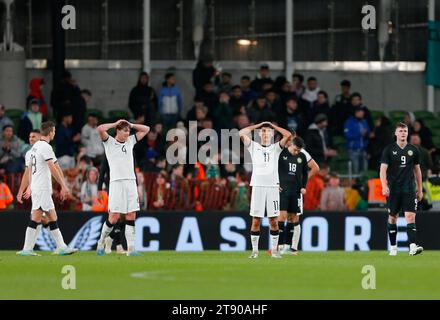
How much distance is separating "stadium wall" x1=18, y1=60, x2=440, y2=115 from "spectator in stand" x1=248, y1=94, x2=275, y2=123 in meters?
Answer: 4.22

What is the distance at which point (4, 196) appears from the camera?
29.2 m

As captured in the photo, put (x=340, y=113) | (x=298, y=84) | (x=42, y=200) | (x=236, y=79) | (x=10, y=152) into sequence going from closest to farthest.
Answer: (x=42, y=200) → (x=10, y=152) → (x=340, y=113) → (x=298, y=84) → (x=236, y=79)

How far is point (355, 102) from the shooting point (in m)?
35.3

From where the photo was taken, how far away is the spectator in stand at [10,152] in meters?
30.7

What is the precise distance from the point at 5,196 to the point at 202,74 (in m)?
7.95

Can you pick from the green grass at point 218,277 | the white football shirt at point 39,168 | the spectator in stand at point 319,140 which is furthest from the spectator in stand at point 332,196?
the white football shirt at point 39,168

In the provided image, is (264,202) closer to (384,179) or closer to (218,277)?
(384,179)

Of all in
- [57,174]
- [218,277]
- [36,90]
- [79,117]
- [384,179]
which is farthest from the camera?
[36,90]

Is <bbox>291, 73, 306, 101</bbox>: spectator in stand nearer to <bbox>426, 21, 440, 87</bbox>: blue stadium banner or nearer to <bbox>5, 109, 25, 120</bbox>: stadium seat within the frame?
<bbox>426, 21, 440, 87</bbox>: blue stadium banner

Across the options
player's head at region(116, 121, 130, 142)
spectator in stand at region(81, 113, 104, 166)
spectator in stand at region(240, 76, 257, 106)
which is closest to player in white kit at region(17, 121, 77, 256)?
player's head at region(116, 121, 130, 142)

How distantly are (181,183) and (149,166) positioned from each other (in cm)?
152

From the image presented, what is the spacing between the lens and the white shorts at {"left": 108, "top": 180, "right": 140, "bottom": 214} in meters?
23.5

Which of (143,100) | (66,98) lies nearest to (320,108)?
(143,100)
